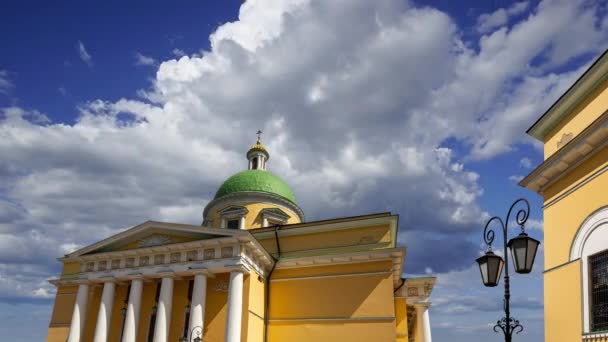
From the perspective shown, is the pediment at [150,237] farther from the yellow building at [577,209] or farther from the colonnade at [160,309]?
the yellow building at [577,209]

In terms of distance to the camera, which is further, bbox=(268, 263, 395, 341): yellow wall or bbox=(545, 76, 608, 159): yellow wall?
bbox=(268, 263, 395, 341): yellow wall

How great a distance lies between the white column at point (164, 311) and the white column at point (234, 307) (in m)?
2.61

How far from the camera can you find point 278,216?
2703 cm

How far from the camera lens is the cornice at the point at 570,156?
794 cm

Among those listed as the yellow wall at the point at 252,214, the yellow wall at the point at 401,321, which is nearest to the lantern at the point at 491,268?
the yellow wall at the point at 401,321

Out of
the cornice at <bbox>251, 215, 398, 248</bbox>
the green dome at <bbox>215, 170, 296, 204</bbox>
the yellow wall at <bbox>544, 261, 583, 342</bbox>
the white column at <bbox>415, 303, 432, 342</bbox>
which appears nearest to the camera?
the yellow wall at <bbox>544, 261, 583, 342</bbox>

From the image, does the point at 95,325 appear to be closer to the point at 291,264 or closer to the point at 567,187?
the point at 291,264

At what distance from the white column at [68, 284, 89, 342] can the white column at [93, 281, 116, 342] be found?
0.86 meters

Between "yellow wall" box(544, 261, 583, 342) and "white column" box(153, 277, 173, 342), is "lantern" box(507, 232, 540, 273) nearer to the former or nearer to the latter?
"yellow wall" box(544, 261, 583, 342)

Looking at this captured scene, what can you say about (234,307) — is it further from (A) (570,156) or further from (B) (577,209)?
(A) (570,156)

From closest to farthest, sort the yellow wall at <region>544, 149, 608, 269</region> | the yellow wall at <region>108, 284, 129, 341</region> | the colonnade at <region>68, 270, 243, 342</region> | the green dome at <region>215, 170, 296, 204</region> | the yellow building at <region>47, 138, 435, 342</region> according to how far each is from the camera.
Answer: the yellow wall at <region>544, 149, 608, 269</region>, the colonnade at <region>68, 270, 243, 342</region>, the yellow building at <region>47, 138, 435, 342</region>, the yellow wall at <region>108, 284, 129, 341</region>, the green dome at <region>215, 170, 296, 204</region>

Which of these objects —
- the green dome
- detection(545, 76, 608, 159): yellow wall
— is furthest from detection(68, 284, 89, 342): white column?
detection(545, 76, 608, 159): yellow wall

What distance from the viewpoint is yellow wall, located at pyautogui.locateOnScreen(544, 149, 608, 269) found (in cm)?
823

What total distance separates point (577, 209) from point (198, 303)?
1331cm
